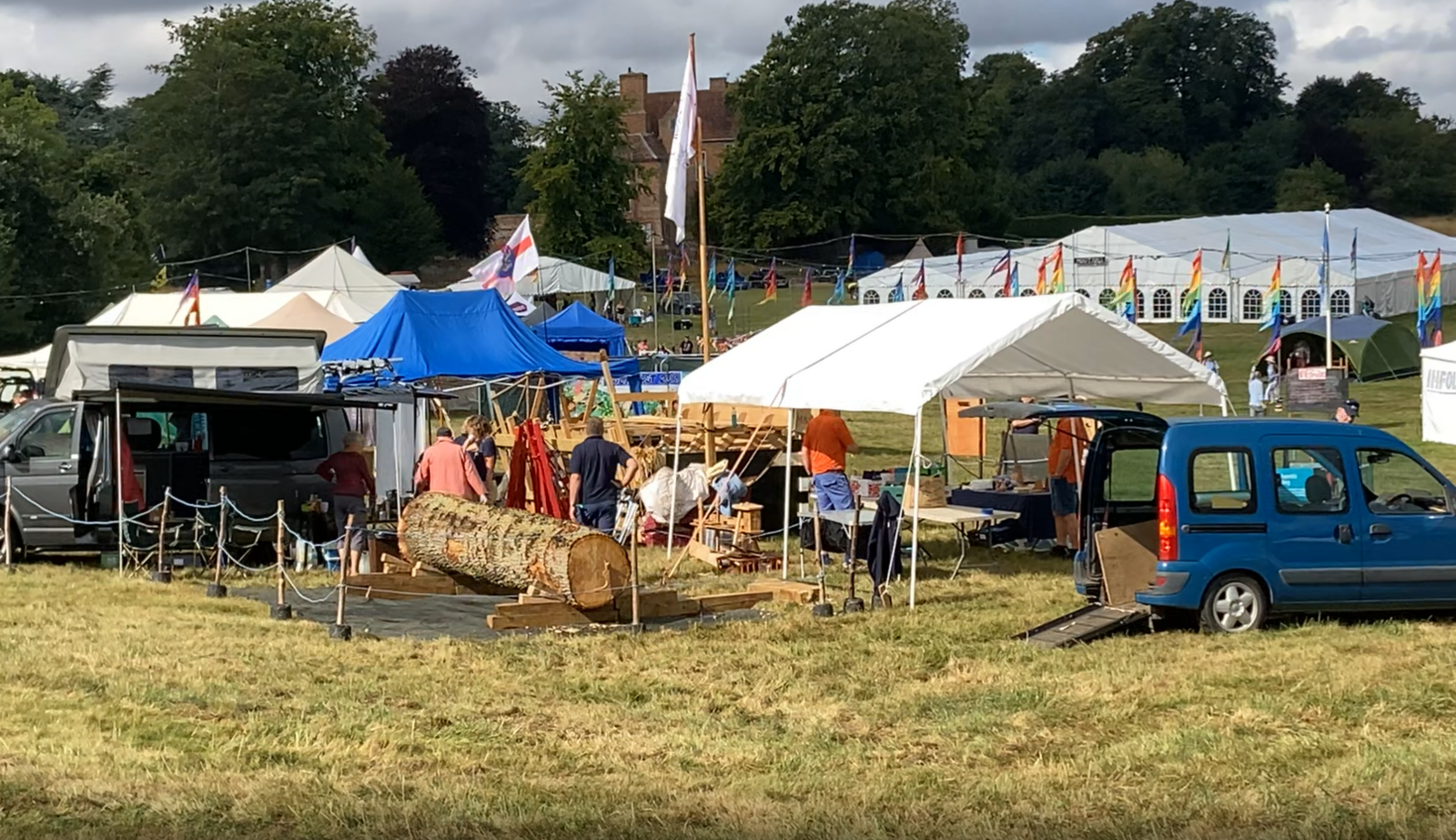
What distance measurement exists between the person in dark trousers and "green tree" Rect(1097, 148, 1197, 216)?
94.8 metres

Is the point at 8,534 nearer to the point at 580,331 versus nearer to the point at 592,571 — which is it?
the point at 592,571

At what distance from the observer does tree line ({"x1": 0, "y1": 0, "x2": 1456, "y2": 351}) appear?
67688 mm

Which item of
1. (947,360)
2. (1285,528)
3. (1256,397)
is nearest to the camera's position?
(1285,528)

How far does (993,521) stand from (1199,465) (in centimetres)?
587

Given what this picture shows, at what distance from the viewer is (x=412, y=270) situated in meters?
83.2

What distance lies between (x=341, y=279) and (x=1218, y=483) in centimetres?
3221

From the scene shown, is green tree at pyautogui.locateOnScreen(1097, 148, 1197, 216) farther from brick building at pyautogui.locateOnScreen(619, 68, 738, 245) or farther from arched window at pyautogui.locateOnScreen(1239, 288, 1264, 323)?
arched window at pyautogui.locateOnScreen(1239, 288, 1264, 323)

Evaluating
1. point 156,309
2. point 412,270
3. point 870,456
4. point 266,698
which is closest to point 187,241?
point 412,270

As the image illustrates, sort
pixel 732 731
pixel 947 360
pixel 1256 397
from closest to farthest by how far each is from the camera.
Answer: pixel 732 731
pixel 947 360
pixel 1256 397

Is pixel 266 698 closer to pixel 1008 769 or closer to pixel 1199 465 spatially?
pixel 1008 769

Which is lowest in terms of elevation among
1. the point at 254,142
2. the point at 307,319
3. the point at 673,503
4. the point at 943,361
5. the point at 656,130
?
the point at 673,503

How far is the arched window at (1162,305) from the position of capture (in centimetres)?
6228

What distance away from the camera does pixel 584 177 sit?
226ft

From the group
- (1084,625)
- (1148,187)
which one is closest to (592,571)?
(1084,625)
